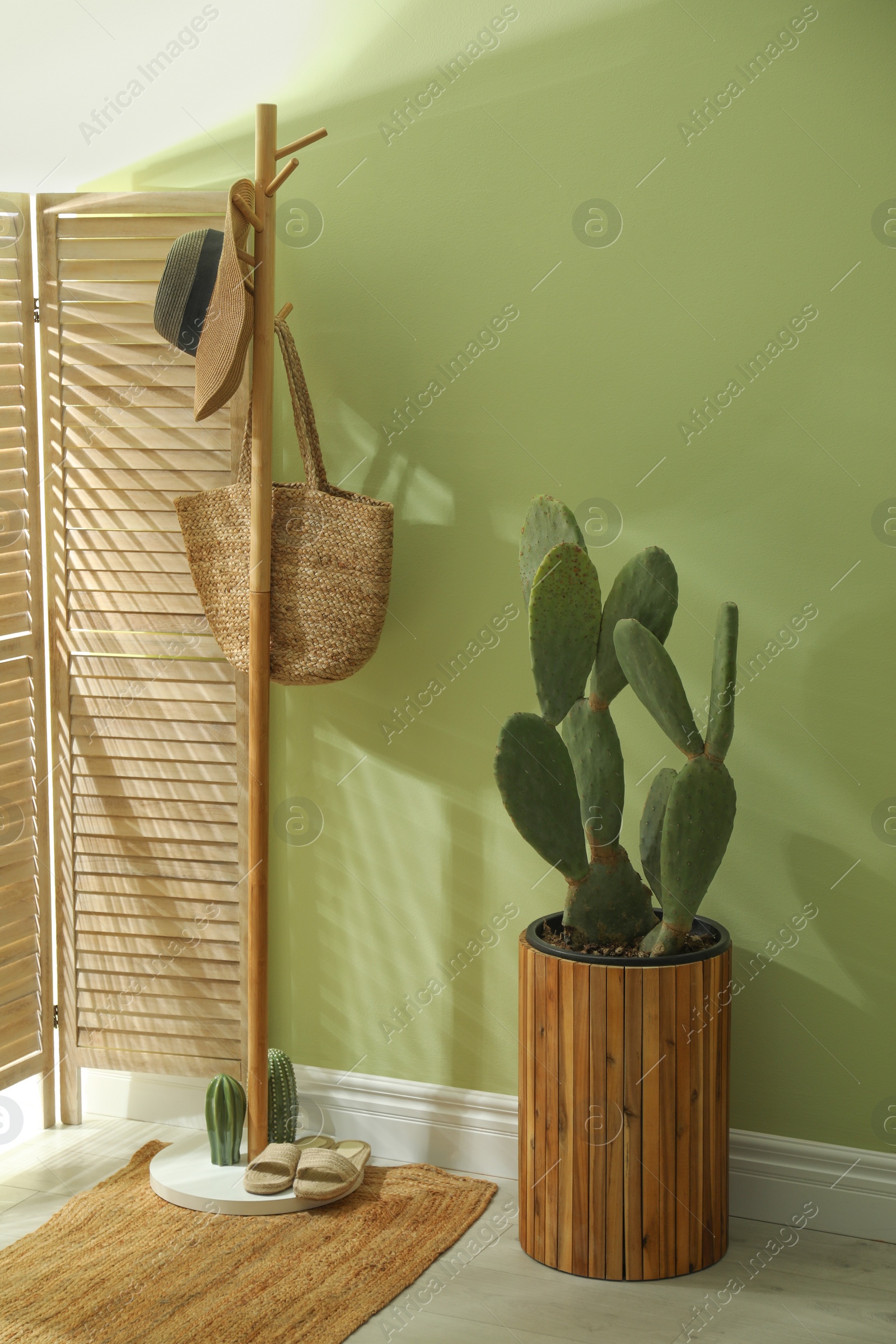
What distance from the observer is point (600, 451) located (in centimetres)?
215

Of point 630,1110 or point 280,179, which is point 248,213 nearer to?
point 280,179

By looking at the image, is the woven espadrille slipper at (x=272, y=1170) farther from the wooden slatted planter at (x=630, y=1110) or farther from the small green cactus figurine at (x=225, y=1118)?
the wooden slatted planter at (x=630, y=1110)

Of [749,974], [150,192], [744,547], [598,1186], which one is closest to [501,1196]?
[598,1186]

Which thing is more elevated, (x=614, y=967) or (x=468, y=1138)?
(x=614, y=967)

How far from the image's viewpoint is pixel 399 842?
234 centimetres

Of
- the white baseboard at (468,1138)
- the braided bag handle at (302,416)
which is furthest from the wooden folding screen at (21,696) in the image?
the braided bag handle at (302,416)

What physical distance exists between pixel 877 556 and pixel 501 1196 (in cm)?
131

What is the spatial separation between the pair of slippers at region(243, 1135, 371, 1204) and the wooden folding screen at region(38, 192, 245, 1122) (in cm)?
31

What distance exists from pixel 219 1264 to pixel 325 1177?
0.82 ft

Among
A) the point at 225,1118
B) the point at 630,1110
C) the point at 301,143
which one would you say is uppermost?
the point at 301,143

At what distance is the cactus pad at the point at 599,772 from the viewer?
1918 millimetres

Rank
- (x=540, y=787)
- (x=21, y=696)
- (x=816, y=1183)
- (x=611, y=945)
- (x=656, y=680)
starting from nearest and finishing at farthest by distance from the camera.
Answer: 1. (x=656, y=680)
2. (x=540, y=787)
3. (x=611, y=945)
4. (x=816, y=1183)
5. (x=21, y=696)

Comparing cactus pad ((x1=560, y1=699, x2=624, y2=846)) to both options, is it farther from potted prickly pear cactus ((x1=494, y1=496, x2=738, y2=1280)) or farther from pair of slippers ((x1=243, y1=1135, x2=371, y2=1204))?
pair of slippers ((x1=243, y1=1135, x2=371, y2=1204))

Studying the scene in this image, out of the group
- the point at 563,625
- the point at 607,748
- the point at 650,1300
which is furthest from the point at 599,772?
the point at 650,1300
